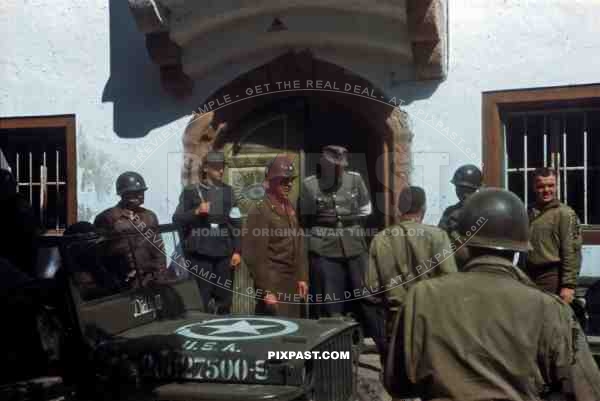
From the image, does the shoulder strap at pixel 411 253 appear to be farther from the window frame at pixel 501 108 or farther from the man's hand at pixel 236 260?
the window frame at pixel 501 108

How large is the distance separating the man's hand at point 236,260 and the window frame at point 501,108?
2.28m

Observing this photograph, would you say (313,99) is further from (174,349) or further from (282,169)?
(174,349)

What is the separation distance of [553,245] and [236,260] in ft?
7.99

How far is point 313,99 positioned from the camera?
23.1ft

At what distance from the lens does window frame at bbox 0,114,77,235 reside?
7.35 m

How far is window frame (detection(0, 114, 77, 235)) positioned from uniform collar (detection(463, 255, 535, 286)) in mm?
5768

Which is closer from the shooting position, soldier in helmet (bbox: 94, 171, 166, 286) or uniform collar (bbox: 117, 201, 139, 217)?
soldier in helmet (bbox: 94, 171, 166, 286)

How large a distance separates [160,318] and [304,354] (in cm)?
101

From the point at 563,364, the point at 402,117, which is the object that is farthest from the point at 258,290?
the point at 563,364

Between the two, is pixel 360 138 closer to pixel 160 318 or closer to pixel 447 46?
pixel 447 46

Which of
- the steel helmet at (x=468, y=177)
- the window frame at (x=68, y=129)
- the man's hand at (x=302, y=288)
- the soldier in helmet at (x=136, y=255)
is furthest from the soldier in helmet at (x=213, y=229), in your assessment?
the steel helmet at (x=468, y=177)

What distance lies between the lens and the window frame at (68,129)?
24.1ft

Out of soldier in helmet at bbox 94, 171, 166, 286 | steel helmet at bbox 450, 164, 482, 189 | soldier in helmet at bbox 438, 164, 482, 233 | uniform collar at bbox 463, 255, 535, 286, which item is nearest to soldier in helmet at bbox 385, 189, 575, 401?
uniform collar at bbox 463, 255, 535, 286

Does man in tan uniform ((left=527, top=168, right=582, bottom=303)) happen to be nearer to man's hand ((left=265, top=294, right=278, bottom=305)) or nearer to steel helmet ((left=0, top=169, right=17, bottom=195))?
man's hand ((left=265, top=294, right=278, bottom=305))
